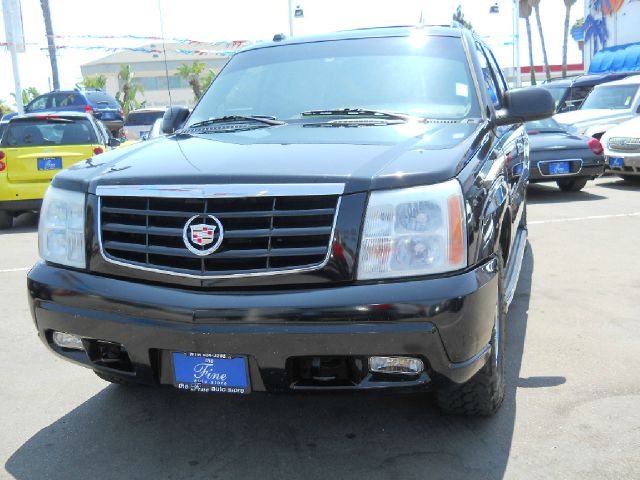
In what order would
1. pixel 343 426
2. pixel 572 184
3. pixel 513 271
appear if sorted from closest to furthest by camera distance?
pixel 343 426 → pixel 513 271 → pixel 572 184

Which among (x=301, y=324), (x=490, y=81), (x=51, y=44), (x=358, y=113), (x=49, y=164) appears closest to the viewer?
(x=301, y=324)

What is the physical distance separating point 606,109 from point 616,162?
2.95 metres

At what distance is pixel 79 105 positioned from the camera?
853 inches

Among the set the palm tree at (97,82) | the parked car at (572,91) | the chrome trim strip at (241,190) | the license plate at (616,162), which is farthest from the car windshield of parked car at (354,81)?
the palm tree at (97,82)

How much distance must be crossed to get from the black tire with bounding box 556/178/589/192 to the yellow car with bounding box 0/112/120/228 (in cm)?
691

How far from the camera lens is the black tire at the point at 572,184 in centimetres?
1100

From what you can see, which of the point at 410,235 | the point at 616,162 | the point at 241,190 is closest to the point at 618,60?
the point at 616,162

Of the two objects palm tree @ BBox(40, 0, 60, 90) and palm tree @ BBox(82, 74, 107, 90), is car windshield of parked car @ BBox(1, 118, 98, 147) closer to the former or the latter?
palm tree @ BBox(40, 0, 60, 90)

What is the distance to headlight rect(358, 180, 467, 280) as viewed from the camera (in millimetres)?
2576

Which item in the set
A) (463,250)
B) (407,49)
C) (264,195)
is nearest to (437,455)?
(463,250)

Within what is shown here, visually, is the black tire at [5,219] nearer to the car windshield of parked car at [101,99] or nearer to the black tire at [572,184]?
the black tire at [572,184]

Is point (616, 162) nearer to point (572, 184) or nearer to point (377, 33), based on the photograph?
point (572, 184)

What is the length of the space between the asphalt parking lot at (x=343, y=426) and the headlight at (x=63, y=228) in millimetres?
828

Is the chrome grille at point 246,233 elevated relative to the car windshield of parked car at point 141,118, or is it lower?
elevated
